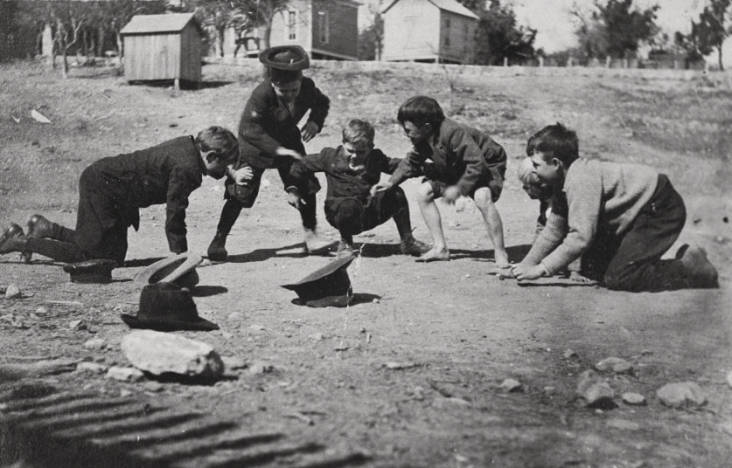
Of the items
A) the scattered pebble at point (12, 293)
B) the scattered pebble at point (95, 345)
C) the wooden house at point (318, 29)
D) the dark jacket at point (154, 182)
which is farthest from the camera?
the wooden house at point (318, 29)

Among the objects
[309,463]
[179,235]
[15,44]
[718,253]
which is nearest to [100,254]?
[179,235]

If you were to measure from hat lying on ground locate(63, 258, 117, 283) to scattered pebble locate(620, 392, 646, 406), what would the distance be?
2743 mm

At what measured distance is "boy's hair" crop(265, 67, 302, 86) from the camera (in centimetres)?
509

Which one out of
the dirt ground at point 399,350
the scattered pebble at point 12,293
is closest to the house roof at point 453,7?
the dirt ground at point 399,350

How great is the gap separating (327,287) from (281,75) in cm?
199

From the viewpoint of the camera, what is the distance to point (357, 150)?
4879 mm

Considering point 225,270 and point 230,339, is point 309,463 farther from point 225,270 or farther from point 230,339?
point 225,270

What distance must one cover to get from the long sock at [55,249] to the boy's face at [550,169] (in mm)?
2565

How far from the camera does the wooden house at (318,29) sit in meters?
21.3

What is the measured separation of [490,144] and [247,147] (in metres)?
1.55

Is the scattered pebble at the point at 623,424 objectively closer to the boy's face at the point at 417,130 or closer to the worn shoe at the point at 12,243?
the boy's face at the point at 417,130

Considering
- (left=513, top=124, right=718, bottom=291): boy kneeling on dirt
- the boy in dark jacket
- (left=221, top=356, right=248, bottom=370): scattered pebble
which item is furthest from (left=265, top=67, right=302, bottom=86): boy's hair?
(left=221, top=356, right=248, bottom=370): scattered pebble

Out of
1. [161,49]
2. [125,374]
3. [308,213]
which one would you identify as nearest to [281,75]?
[308,213]

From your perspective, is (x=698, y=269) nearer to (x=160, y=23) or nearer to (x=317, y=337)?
(x=317, y=337)
